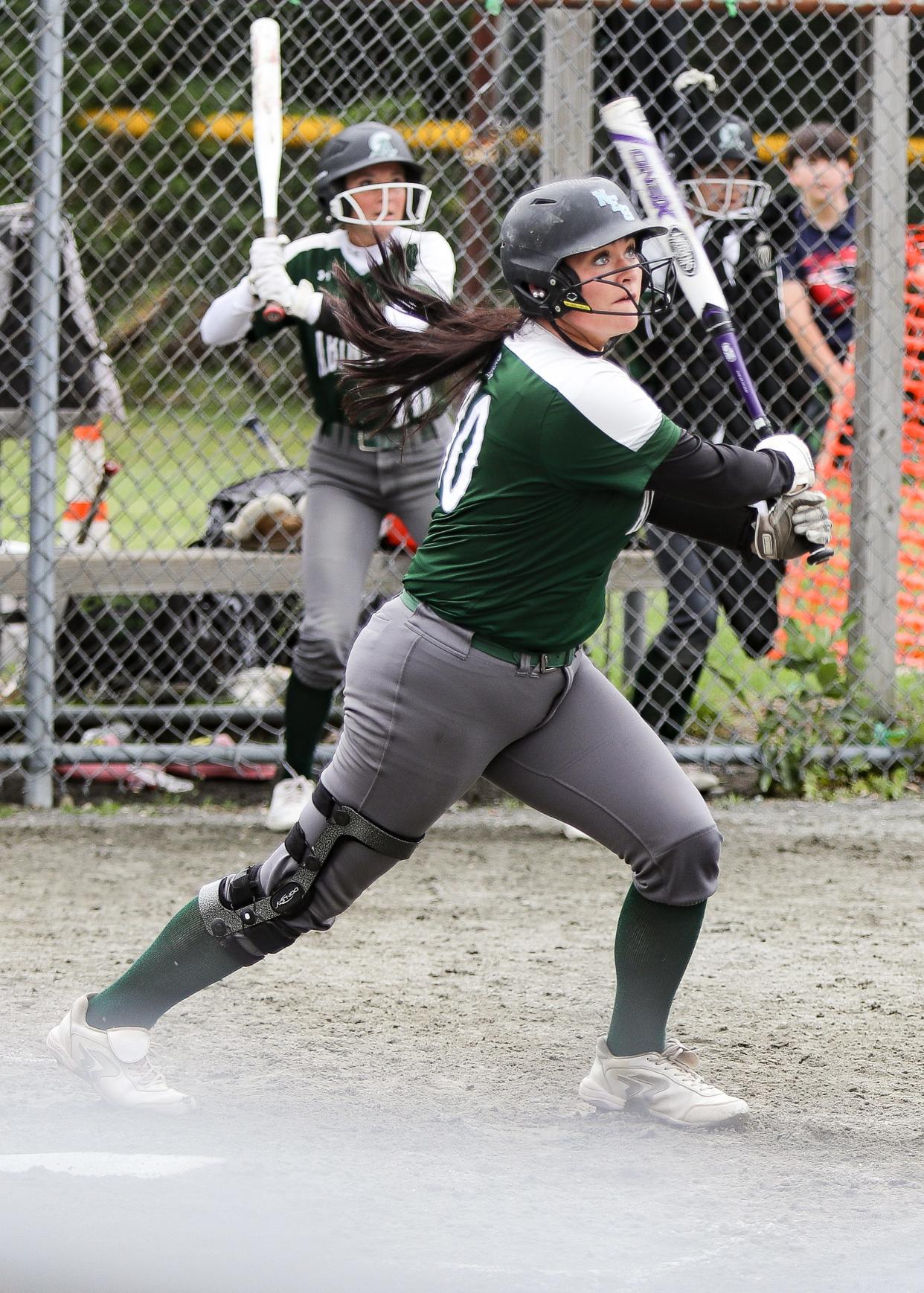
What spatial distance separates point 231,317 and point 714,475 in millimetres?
2307

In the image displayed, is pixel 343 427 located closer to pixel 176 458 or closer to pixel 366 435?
pixel 366 435

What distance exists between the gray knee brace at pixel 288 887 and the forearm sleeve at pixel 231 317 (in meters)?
2.19

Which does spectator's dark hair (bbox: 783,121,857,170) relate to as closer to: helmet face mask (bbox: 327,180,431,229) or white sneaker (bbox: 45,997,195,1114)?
helmet face mask (bbox: 327,180,431,229)

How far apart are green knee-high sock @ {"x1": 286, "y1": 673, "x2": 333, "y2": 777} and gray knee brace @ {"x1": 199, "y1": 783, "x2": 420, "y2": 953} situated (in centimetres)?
205

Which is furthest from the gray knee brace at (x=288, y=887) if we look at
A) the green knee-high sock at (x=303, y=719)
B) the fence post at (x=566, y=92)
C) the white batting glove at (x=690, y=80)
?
the white batting glove at (x=690, y=80)

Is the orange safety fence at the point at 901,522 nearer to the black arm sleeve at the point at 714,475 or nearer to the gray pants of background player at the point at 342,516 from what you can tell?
the gray pants of background player at the point at 342,516

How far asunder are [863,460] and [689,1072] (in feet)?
10.8

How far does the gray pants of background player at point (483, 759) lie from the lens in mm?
2760

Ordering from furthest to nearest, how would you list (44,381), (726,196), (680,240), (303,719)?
1. (726,196)
2. (44,381)
3. (303,719)
4. (680,240)

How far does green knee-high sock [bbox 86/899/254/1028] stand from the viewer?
2.87 m

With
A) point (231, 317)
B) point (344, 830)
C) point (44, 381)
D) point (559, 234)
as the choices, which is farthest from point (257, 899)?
point (44, 381)

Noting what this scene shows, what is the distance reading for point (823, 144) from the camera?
6094 mm

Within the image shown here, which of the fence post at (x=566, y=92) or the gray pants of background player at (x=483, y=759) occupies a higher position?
the fence post at (x=566, y=92)

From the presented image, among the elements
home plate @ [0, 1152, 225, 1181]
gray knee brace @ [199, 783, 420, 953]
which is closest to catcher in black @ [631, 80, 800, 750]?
gray knee brace @ [199, 783, 420, 953]
